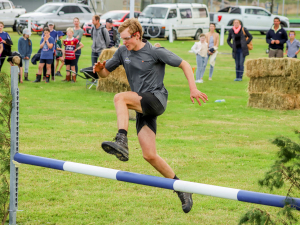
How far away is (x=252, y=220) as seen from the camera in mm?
3764

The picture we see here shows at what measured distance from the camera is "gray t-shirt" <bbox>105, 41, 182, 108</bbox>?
197 inches

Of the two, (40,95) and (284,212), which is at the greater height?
(284,212)

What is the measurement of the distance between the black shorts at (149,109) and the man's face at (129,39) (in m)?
0.52

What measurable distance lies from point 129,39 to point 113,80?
10083mm

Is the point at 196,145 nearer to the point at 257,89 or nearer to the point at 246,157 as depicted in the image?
the point at 246,157

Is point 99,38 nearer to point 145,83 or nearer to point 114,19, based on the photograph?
point 145,83

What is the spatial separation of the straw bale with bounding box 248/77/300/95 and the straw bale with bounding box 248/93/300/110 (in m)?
0.12

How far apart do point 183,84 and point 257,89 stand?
15.0 ft

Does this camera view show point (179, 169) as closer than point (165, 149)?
Yes

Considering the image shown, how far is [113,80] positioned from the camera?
15.0 m

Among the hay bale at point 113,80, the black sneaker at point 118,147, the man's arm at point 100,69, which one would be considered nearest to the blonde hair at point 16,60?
the hay bale at point 113,80

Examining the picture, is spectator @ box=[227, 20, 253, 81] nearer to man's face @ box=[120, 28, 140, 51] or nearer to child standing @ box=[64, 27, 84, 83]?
child standing @ box=[64, 27, 84, 83]

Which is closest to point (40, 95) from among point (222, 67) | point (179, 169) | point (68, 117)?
point (68, 117)

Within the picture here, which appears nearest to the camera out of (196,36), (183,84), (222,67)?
(183,84)
